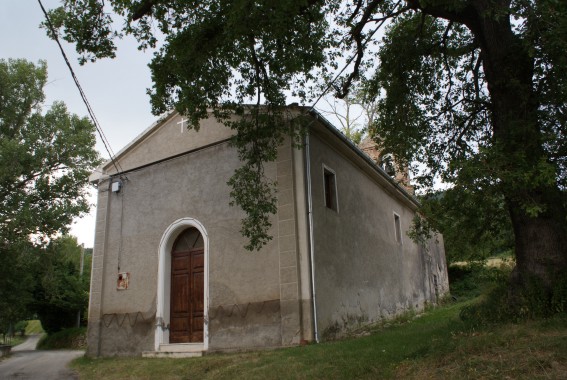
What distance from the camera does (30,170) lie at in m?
23.2

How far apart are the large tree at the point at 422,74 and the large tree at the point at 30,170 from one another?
1544 cm

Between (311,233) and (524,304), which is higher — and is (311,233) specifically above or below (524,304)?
above

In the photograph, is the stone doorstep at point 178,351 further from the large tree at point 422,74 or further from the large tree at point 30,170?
the large tree at point 30,170

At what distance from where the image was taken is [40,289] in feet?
97.6

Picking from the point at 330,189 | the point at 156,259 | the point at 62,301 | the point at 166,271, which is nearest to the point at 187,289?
the point at 166,271

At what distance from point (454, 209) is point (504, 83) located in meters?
2.34

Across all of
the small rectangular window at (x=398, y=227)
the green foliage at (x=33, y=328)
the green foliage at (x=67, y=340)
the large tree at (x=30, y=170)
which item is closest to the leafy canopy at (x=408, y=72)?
the small rectangular window at (x=398, y=227)

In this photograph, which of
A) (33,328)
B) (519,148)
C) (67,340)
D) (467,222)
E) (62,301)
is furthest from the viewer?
(33,328)

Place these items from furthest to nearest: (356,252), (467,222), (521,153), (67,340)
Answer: (67,340)
(356,252)
(467,222)
(521,153)

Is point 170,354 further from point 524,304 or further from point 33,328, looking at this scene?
point 33,328

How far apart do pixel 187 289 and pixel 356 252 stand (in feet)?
15.8

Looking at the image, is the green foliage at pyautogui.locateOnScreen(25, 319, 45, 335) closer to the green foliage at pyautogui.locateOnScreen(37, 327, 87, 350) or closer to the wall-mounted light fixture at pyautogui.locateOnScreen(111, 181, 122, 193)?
the green foliage at pyautogui.locateOnScreen(37, 327, 87, 350)

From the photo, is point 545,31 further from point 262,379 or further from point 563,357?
point 262,379

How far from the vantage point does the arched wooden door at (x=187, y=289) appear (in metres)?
12.2
